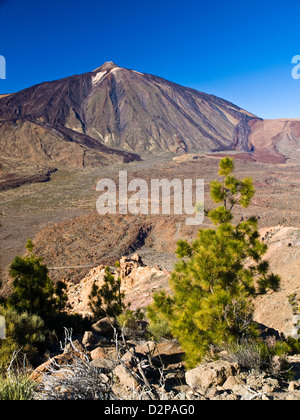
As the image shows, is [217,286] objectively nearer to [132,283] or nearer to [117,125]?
[132,283]

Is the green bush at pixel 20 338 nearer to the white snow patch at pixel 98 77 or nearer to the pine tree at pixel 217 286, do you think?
the pine tree at pixel 217 286

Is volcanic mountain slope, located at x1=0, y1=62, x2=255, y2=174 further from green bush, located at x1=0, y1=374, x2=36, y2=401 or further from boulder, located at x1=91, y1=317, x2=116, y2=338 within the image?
green bush, located at x1=0, y1=374, x2=36, y2=401

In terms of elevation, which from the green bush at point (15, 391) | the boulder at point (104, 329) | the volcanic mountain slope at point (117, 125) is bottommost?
the boulder at point (104, 329)

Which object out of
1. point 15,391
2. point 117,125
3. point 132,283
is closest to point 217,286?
point 15,391

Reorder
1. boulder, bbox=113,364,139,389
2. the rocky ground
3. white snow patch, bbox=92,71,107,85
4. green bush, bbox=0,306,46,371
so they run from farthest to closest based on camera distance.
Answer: white snow patch, bbox=92,71,107,85 < green bush, bbox=0,306,46,371 < boulder, bbox=113,364,139,389 < the rocky ground

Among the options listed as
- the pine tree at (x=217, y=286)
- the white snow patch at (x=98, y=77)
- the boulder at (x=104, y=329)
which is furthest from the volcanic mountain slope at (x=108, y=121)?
the pine tree at (x=217, y=286)

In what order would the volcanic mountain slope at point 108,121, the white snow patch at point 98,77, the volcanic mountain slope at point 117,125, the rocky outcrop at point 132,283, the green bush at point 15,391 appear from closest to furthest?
the green bush at point 15,391
the rocky outcrop at point 132,283
the volcanic mountain slope at point 117,125
the volcanic mountain slope at point 108,121
the white snow patch at point 98,77

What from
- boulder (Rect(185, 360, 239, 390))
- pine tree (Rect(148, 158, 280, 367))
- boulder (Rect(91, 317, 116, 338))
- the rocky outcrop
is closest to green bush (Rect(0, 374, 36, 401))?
boulder (Rect(185, 360, 239, 390))

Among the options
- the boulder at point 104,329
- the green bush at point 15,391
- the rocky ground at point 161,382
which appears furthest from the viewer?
the boulder at point 104,329

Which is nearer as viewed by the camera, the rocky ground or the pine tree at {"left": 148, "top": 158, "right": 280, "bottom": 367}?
the rocky ground
